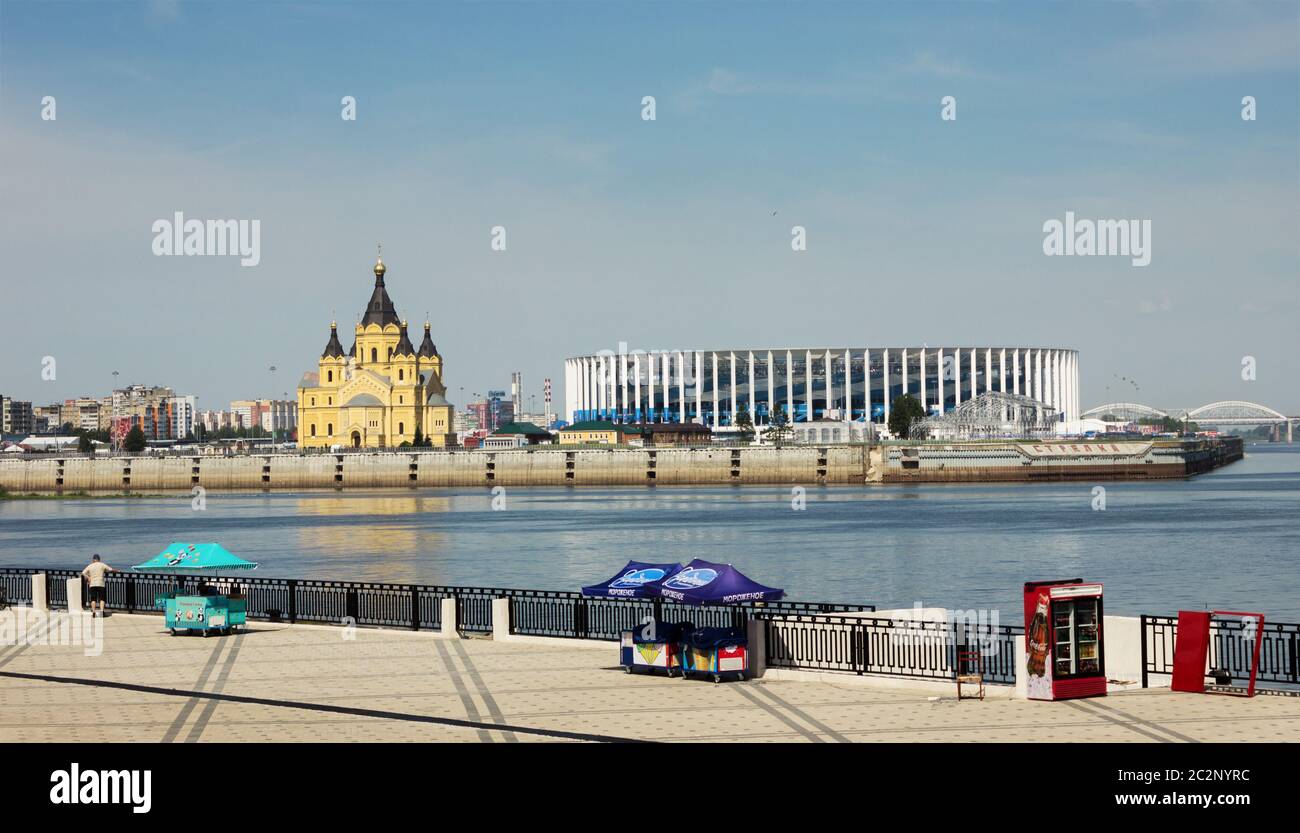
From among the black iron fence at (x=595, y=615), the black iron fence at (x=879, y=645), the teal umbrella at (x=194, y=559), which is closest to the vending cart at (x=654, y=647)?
the black iron fence at (x=879, y=645)

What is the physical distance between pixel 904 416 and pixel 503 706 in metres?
163

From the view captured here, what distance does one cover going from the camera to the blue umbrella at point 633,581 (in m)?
24.4

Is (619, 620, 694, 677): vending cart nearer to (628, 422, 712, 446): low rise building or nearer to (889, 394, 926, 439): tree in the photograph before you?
(628, 422, 712, 446): low rise building

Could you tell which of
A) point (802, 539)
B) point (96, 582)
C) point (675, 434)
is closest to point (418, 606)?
point (96, 582)

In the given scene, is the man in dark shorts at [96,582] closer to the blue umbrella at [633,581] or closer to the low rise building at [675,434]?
the blue umbrella at [633,581]

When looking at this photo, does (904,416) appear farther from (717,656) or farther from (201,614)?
(717,656)

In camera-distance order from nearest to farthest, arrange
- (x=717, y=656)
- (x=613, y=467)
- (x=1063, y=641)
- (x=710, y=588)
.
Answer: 1. (x=1063, y=641)
2. (x=717, y=656)
3. (x=710, y=588)
4. (x=613, y=467)

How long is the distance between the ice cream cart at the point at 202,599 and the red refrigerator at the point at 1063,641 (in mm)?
16886

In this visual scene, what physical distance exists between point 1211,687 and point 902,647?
4.77 m

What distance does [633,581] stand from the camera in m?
24.7

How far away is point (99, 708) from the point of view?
21.0m
